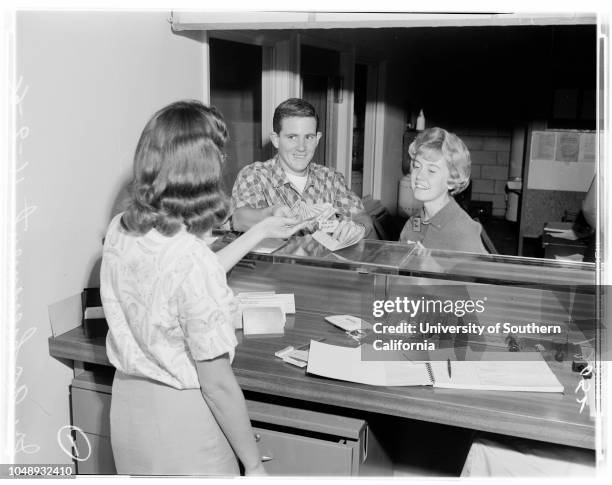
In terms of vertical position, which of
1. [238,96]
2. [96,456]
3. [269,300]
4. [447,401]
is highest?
[238,96]

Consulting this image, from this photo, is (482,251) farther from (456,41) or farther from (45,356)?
(456,41)

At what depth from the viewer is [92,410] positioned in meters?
2.21

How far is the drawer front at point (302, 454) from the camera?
5.83ft

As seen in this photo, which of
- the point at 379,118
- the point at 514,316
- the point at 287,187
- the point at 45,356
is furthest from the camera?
the point at 379,118

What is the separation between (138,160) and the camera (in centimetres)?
145

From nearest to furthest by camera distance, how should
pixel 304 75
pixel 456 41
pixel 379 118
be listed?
1. pixel 304 75
2. pixel 379 118
3. pixel 456 41

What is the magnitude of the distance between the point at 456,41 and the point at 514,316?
639 cm

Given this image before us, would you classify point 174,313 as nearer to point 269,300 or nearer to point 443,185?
point 269,300

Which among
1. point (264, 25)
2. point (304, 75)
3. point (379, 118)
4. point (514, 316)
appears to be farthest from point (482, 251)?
point (379, 118)

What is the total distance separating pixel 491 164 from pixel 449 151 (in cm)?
608

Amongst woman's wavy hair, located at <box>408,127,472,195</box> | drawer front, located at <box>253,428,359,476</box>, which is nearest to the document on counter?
drawer front, located at <box>253,428,359,476</box>

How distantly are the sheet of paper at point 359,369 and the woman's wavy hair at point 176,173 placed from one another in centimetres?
64

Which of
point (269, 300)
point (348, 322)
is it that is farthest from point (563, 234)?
point (269, 300)

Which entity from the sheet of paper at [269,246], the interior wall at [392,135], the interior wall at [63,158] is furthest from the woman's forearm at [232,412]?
Result: the interior wall at [392,135]
